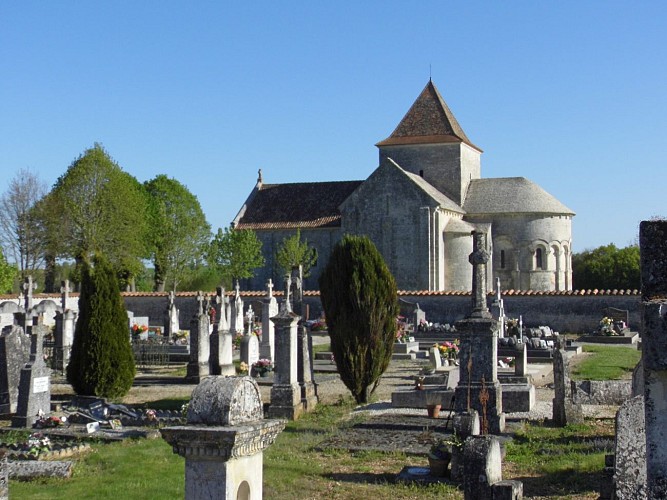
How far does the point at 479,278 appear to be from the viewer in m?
12.2

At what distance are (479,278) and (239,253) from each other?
A: 37052 millimetres

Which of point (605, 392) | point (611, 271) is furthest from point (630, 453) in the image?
point (611, 271)

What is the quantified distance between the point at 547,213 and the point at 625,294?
1362cm

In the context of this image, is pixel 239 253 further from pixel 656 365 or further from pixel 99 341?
pixel 656 365

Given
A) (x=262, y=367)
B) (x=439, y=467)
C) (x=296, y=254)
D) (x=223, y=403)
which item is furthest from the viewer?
(x=296, y=254)

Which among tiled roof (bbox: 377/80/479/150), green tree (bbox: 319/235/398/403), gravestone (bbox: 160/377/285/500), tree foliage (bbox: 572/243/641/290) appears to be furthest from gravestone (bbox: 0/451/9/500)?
tree foliage (bbox: 572/243/641/290)

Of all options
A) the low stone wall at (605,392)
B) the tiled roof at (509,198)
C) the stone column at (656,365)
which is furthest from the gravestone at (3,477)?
the tiled roof at (509,198)

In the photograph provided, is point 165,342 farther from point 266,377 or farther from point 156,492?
point 156,492

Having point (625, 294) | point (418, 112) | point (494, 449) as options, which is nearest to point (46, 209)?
point (418, 112)

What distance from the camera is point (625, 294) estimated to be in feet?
109

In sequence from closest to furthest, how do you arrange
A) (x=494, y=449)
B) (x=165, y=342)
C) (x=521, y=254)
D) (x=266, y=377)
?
(x=494, y=449)
(x=266, y=377)
(x=165, y=342)
(x=521, y=254)

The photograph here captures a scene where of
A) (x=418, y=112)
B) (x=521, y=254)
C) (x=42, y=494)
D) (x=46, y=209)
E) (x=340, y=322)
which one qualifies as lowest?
(x=42, y=494)

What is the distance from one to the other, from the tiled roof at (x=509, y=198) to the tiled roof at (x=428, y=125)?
3.18 metres

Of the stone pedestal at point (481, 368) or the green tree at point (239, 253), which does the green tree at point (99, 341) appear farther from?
the green tree at point (239, 253)
